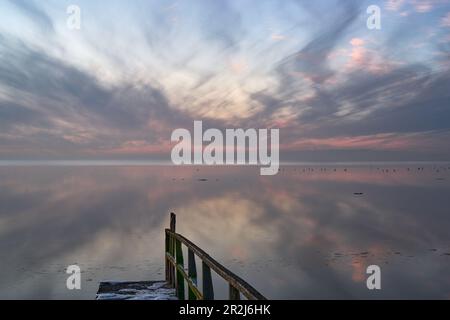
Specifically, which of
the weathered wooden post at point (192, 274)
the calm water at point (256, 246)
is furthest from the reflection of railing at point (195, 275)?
the calm water at point (256, 246)

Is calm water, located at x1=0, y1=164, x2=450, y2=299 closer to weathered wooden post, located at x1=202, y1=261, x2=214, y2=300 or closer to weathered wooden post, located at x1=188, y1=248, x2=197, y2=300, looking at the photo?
weathered wooden post, located at x1=188, y1=248, x2=197, y2=300

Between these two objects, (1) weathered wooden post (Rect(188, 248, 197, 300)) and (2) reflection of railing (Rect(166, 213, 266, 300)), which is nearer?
(2) reflection of railing (Rect(166, 213, 266, 300))

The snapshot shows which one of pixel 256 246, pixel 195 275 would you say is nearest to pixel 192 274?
pixel 195 275

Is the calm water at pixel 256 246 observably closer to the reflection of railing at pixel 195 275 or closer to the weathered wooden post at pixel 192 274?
the reflection of railing at pixel 195 275

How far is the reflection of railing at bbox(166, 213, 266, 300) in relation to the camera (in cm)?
492

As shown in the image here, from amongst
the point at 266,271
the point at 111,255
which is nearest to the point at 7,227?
the point at 111,255

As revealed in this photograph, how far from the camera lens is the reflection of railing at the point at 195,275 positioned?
4923 millimetres

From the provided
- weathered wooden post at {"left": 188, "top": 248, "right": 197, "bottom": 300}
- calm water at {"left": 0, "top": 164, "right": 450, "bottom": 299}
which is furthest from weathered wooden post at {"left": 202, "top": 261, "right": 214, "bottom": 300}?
calm water at {"left": 0, "top": 164, "right": 450, "bottom": 299}

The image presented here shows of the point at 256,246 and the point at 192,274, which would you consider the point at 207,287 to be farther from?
the point at 256,246

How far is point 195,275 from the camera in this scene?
26.0ft
